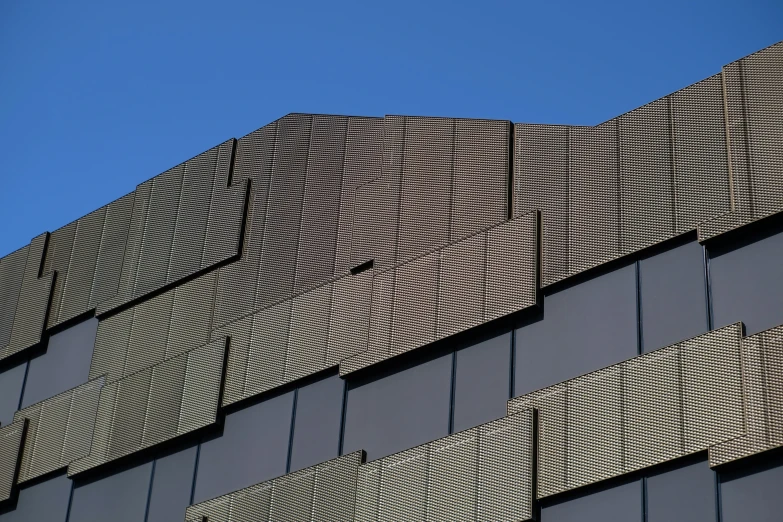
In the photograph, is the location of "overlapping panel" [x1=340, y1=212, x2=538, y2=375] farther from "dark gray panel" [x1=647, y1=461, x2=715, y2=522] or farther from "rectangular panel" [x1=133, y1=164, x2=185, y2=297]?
"rectangular panel" [x1=133, y1=164, x2=185, y2=297]

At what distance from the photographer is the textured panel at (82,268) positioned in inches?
1261

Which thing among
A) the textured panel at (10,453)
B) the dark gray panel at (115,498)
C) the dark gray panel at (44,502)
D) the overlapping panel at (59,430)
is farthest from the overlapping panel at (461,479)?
the textured panel at (10,453)

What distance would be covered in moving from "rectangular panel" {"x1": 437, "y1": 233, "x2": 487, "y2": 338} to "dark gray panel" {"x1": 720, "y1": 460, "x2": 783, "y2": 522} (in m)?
5.94

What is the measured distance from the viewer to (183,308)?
94.7ft

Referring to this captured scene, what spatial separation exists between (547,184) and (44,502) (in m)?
15.1

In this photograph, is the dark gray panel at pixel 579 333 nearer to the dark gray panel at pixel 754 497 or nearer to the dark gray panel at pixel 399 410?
the dark gray panel at pixel 399 410

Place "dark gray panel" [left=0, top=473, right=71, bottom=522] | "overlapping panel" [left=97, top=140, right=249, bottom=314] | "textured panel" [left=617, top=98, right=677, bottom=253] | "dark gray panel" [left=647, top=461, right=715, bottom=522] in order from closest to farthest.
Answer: "dark gray panel" [left=647, top=461, right=715, bottom=522]
"textured panel" [left=617, top=98, right=677, bottom=253]
"overlapping panel" [left=97, top=140, right=249, bottom=314]
"dark gray panel" [left=0, top=473, right=71, bottom=522]

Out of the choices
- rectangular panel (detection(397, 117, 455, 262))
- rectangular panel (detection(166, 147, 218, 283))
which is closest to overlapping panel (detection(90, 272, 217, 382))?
rectangular panel (detection(166, 147, 218, 283))

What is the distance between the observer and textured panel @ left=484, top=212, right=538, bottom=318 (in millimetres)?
22328

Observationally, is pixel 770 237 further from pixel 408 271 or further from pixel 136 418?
pixel 136 418

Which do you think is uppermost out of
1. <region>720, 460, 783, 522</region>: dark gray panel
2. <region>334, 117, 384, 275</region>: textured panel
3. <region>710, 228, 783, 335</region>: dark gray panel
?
<region>334, 117, 384, 275</region>: textured panel

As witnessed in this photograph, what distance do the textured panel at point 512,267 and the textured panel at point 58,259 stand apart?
14309 mm

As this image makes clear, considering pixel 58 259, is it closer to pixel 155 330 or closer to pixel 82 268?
pixel 82 268

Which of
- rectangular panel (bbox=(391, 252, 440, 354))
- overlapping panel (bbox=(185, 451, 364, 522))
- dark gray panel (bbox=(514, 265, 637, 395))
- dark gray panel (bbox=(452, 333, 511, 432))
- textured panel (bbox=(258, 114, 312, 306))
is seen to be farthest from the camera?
textured panel (bbox=(258, 114, 312, 306))
